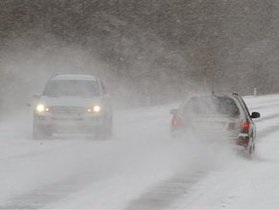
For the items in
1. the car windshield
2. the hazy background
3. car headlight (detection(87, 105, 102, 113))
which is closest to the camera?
car headlight (detection(87, 105, 102, 113))

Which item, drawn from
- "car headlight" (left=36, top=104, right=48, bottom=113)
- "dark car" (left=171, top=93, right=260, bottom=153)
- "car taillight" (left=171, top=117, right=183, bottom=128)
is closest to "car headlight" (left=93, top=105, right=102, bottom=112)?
"car headlight" (left=36, top=104, right=48, bottom=113)

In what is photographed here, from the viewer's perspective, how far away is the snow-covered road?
10164 mm

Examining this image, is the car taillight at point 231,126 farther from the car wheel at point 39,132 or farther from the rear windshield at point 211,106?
the car wheel at point 39,132

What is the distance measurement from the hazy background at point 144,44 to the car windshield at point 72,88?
87.1ft

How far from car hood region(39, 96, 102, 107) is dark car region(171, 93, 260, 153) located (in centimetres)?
461

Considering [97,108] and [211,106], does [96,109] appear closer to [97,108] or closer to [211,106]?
[97,108]

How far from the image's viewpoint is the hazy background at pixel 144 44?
6303 cm

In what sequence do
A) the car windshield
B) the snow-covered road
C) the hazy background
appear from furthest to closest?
the hazy background
the car windshield
the snow-covered road

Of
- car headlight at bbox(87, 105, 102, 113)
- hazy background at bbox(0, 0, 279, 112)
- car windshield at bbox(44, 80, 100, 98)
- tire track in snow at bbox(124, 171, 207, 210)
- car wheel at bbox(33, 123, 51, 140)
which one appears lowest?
tire track in snow at bbox(124, 171, 207, 210)

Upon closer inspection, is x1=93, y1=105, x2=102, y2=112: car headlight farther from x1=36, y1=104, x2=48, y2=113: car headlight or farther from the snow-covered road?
x1=36, y1=104, x2=48, y2=113: car headlight

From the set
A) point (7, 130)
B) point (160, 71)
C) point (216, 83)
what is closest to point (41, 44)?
point (160, 71)

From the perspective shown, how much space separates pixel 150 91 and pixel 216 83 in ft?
41.2

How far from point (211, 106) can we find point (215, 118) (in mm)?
470

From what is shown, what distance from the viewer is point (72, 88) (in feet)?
72.2
